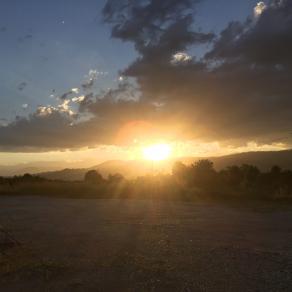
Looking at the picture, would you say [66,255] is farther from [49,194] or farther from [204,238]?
[49,194]

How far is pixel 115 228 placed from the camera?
55.2ft

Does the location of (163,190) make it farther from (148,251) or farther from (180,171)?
(148,251)

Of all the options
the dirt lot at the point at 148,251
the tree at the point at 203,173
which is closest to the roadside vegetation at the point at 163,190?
the tree at the point at 203,173

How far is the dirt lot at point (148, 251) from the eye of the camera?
930cm

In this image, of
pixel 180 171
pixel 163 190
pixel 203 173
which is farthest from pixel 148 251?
pixel 180 171

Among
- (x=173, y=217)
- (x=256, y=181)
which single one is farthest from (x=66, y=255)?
(x=256, y=181)

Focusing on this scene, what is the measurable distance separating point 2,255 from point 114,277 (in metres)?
3.78

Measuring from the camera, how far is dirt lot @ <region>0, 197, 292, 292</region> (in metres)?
9.30

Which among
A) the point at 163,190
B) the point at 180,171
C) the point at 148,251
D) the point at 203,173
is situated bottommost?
the point at 148,251

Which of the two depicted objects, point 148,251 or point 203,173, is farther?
point 203,173

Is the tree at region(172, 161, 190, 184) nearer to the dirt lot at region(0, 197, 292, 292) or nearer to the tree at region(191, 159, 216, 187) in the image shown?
the tree at region(191, 159, 216, 187)

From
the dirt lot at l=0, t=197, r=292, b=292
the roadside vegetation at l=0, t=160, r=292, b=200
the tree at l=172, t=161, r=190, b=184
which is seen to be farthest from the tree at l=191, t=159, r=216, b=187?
the dirt lot at l=0, t=197, r=292, b=292

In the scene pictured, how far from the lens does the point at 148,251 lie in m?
12.4

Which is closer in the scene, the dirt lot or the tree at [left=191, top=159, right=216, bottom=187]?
→ the dirt lot
